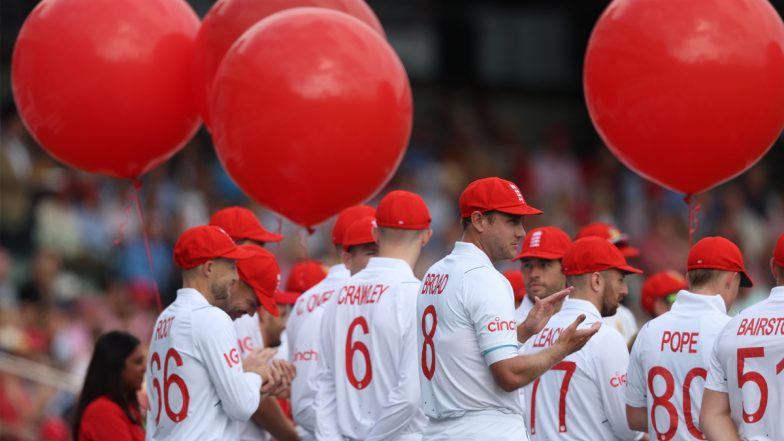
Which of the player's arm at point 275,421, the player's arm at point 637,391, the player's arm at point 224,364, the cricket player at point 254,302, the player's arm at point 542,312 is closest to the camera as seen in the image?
the player's arm at point 542,312

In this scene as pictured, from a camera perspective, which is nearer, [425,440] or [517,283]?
[425,440]

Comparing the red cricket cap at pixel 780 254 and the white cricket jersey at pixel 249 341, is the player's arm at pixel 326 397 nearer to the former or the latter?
the white cricket jersey at pixel 249 341


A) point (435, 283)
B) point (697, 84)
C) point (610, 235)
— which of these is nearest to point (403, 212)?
point (435, 283)

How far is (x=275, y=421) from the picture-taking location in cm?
841

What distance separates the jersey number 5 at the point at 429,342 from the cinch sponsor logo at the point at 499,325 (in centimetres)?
36

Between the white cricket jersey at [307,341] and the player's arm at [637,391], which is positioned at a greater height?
the player's arm at [637,391]

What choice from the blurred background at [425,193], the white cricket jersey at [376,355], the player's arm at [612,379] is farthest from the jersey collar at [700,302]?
the blurred background at [425,193]

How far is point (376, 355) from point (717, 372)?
192 centimetres

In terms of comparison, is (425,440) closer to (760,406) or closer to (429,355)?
(429,355)

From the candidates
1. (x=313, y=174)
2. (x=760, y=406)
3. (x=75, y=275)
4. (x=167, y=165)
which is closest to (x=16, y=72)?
(x=313, y=174)

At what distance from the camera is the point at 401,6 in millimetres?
19234

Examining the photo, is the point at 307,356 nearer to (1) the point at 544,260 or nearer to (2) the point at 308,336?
(2) the point at 308,336

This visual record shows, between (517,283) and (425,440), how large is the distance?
2.53m

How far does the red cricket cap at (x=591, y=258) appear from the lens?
314 inches
